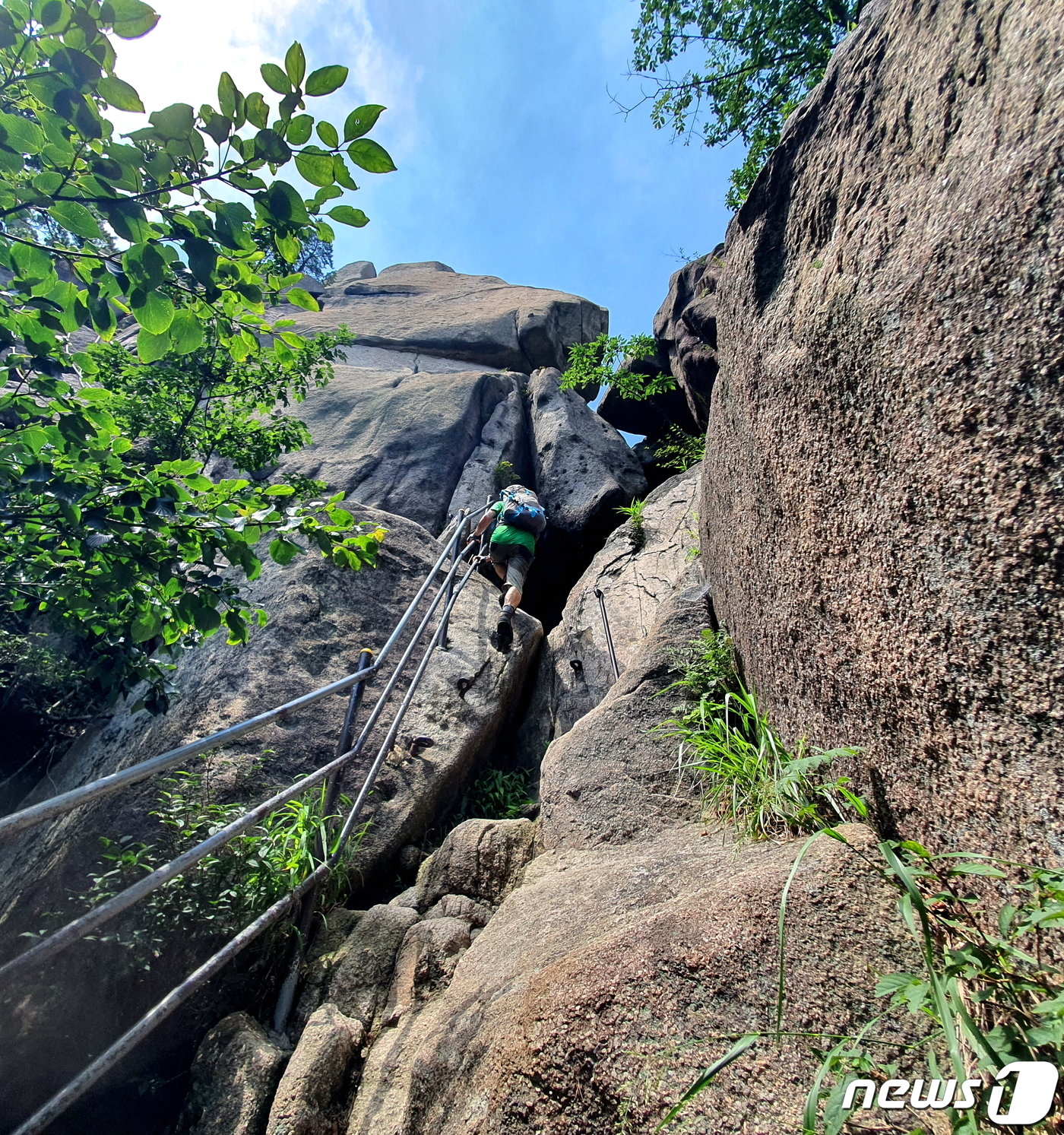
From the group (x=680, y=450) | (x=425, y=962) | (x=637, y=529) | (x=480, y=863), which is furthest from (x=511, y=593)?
(x=680, y=450)

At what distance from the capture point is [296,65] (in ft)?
5.05

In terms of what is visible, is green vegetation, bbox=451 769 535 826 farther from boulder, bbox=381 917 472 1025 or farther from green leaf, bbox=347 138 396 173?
green leaf, bbox=347 138 396 173

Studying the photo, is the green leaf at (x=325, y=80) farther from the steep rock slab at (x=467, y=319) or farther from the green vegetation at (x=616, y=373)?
the steep rock slab at (x=467, y=319)

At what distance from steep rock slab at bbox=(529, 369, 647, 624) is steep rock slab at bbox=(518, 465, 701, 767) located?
1.45m

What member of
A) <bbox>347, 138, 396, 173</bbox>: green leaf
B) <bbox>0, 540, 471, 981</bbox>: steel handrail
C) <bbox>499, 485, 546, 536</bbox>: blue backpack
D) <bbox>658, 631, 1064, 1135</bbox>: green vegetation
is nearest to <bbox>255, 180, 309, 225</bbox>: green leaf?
<bbox>347, 138, 396, 173</bbox>: green leaf

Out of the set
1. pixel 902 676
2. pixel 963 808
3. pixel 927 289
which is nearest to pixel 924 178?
pixel 927 289

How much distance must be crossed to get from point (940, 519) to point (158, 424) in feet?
23.4

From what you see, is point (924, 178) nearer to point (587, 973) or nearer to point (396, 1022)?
point (587, 973)

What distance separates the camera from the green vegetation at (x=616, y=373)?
12156 millimetres

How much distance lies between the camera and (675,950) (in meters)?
1.66

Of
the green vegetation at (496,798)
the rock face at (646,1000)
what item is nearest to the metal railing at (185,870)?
the rock face at (646,1000)

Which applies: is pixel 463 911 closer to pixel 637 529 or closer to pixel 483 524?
pixel 483 524

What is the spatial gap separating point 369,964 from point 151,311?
290 cm

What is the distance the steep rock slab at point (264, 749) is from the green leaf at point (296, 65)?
11.4 ft
